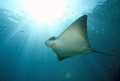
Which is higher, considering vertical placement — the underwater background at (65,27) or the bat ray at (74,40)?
the bat ray at (74,40)

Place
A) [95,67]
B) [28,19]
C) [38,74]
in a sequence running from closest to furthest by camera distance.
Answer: [28,19]
[95,67]
[38,74]

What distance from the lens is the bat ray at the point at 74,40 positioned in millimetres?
3846

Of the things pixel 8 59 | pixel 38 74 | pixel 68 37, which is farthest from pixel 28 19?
pixel 8 59

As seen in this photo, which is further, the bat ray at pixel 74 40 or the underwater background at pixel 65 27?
the underwater background at pixel 65 27

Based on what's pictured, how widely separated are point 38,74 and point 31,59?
24.6 feet

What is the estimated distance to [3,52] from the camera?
41500 millimetres

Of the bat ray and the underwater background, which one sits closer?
the bat ray

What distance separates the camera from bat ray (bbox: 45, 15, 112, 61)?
385 centimetres

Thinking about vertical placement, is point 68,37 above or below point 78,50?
above

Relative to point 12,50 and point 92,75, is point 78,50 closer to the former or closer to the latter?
point 92,75

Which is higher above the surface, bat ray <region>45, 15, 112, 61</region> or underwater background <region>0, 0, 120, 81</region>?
bat ray <region>45, 15, 112, 61</region>

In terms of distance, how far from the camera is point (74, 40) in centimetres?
403

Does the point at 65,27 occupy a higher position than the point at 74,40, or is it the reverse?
the point at 74,40

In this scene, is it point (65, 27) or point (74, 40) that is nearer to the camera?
point (74, 40)
